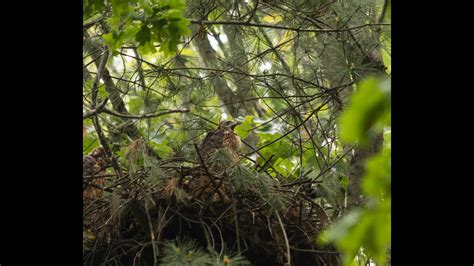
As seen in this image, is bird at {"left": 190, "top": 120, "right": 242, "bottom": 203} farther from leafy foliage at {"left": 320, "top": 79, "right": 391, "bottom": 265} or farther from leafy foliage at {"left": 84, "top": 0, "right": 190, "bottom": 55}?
leafy foliage at {"left": 320, "top": 79, "right": 391, "bottom": 265}

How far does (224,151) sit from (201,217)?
0.75ft

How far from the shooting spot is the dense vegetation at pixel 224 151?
228 centimetres

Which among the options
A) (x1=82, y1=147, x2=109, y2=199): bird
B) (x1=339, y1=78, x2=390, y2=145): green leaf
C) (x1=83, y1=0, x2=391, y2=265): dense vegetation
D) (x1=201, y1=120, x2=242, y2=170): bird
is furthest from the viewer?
(x1=201, y1=120, x2=242, y2=170): bird

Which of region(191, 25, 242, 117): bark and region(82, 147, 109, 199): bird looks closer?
region(82, 147, 109, 199): bird

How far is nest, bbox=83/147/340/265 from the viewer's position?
7.59ft

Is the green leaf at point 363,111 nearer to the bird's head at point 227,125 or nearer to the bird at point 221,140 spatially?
the bird at point 221,140

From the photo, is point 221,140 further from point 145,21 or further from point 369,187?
point 369,187

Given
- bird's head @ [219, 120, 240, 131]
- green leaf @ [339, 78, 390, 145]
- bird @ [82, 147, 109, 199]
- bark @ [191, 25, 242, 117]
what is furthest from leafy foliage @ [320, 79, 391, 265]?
bird's head @ [219, 120, 240, 131]

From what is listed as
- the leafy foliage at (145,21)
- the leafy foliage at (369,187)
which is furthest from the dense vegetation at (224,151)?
the leafy foliage at (369,187)

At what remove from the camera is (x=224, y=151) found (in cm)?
234
